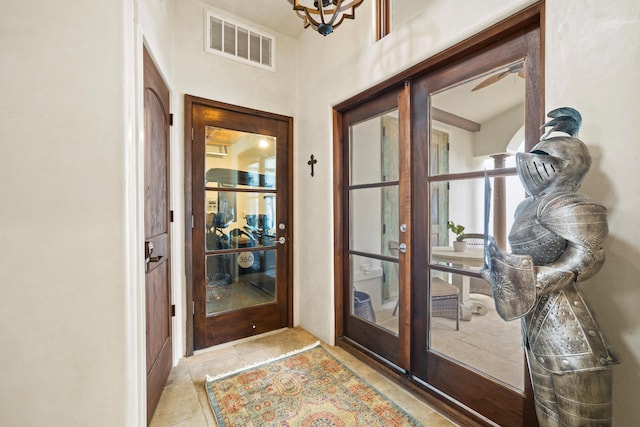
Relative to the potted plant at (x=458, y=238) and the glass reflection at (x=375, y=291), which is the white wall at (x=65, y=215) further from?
the potted plant at (x=458, y=238)

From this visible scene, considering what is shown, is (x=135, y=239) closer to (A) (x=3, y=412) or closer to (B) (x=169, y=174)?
(A) (x=3, y=412)

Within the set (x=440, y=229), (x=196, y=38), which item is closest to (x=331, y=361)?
(x=440, y=229)

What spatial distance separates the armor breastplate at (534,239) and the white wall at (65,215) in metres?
1.58

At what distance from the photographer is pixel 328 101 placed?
2369 millimetres

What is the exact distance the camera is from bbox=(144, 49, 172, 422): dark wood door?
4.98 ft

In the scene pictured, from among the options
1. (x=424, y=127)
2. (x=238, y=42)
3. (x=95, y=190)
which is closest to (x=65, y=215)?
(x=95, y=190)

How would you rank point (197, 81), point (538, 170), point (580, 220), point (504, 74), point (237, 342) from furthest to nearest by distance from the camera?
point (237, 342), point (197, 81), point (504, 74), point (538, 170), point (580, 220)

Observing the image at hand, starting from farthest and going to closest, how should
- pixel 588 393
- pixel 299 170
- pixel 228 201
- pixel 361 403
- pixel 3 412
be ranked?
pixel 299 170 < pixel 228 201 < pixel 361 403 < pixel 3 412 < pixel 588 393

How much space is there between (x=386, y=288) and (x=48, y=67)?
86.2 inches

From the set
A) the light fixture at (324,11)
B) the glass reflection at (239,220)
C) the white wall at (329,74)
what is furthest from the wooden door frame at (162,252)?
the white wall at (329,74)

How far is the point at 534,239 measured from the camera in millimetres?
949

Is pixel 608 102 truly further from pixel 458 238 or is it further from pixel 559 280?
pixel 458 238

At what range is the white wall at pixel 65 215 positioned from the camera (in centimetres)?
99

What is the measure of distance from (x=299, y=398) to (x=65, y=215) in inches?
63.9
